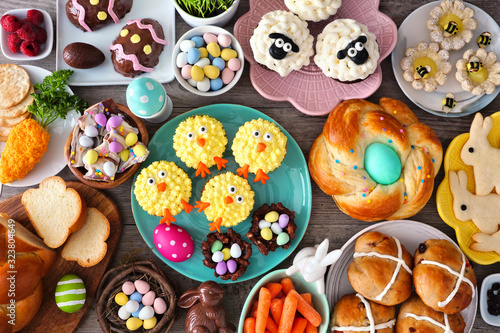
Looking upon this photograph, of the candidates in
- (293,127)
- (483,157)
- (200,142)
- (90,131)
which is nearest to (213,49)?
(200,142)

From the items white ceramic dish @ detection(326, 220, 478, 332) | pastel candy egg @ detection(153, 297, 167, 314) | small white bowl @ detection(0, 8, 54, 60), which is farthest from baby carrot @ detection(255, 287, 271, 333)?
small white bowl @ detection(0, 8, 54, 60)

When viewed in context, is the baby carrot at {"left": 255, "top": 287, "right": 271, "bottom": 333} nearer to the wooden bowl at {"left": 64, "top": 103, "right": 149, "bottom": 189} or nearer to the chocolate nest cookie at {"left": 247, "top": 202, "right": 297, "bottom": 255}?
the chocolate nest cookie at {"left": 247, "top": 202, "right": 297, "bottom": 255}

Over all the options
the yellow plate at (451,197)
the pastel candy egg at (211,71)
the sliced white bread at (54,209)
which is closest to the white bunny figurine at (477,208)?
→ the yellow plate at (451,197)

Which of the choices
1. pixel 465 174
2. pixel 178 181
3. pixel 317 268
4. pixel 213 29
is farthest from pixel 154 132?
pixel 465 174

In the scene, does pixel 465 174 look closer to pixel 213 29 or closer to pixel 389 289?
pixel 389 289

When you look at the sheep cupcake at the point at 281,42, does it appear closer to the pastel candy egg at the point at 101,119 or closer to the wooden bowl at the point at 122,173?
the wooden bowl at the point at 122,173

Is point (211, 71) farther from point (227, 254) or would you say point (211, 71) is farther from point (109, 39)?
point (227, 254)
